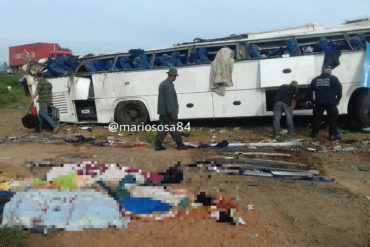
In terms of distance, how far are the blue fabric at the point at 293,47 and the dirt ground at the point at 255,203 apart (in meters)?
1.89

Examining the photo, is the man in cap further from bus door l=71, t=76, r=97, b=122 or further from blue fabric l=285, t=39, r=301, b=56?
blue fabric l=285, t=39, r=301, b=56

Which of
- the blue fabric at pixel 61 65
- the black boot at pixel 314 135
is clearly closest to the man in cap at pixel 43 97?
the blue fabric at pixel 61 65

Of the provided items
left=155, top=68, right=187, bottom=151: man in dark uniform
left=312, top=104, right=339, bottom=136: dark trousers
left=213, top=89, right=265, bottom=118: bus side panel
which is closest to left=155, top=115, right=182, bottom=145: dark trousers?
left=155, top=68, right=187, bottom=151: man in dark uniform

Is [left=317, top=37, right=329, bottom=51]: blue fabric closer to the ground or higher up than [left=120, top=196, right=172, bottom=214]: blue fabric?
higher up

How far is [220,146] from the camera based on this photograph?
23.0 feet

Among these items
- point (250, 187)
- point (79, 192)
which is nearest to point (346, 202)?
point (250, 187)

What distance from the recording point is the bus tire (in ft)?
24.5

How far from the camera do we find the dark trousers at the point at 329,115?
23.9 ft

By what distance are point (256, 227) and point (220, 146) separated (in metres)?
3.53

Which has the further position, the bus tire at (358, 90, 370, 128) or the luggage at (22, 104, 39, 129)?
the luggage at (22, 104, 39, 129)

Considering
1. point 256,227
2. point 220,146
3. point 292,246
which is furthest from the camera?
point 220,146

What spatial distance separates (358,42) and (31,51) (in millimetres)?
32283

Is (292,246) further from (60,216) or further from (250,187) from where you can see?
(60,216)

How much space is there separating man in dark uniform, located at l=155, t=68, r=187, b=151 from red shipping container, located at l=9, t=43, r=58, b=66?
27.5 meters
